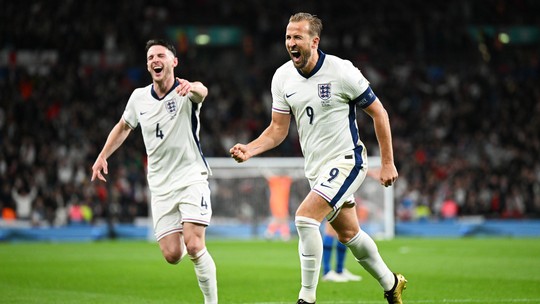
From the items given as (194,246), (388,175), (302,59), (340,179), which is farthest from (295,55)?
(194,246)

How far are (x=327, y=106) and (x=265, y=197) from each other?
1879cm

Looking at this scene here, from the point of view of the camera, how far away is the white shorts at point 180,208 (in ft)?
26.7

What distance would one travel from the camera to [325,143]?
7.70 metres

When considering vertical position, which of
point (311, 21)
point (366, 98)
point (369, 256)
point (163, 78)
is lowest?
point (369, 256)

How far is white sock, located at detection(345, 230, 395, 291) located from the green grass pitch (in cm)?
173

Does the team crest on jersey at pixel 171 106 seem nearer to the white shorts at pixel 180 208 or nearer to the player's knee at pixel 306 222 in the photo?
the white shorts at pixel 180 208

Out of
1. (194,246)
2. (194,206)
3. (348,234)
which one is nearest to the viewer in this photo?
(348,234)

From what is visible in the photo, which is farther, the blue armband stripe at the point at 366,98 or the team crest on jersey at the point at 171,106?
the team crest on jersey at the point at 171,106

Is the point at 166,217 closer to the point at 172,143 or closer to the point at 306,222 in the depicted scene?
the point at 172,143

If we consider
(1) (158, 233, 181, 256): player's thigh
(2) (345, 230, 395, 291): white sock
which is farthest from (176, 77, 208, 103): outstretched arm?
(2) (345, 230, 395, 291): white sock

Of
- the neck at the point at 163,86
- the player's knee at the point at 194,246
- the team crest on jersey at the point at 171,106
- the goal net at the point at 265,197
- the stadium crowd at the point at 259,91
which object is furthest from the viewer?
the stadium crowd at the point at 259,91

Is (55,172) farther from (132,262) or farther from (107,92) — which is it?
(132,262)

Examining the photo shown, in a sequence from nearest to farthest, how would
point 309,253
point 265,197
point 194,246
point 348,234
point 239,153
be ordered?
Answer: point 239,153 → point 309,253 → point 348,234 → point 194,246 → point 265,197

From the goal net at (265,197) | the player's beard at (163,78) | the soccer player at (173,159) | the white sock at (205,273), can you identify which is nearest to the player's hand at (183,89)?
the soccer player at (173,159)
